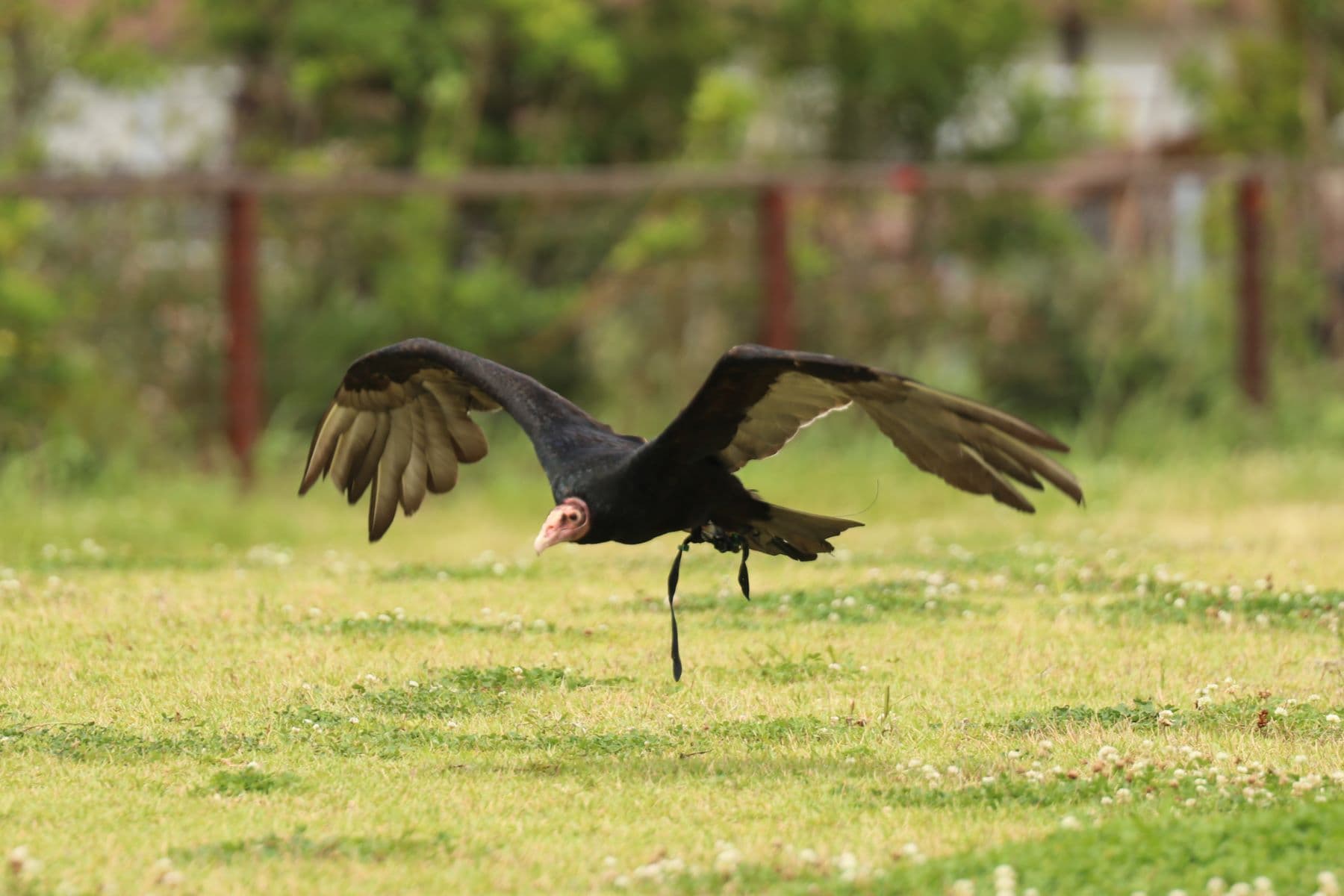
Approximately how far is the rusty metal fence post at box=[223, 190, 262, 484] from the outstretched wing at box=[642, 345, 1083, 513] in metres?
7.54

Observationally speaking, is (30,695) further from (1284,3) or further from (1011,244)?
(1284,3)

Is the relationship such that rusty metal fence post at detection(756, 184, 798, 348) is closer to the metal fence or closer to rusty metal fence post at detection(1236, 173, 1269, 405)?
the metal fence

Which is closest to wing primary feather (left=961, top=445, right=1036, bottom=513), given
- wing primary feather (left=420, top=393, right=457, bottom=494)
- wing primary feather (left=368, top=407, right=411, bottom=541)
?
wing primary feather (left=420, top=393, right=457, bottom=494)

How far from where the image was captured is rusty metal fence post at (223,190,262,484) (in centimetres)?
1359

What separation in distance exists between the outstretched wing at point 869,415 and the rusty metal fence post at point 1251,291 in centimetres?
987

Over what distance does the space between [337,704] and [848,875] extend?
247 cm

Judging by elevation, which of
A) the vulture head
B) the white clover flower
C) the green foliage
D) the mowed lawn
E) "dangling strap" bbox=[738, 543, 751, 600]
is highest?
the green foliage

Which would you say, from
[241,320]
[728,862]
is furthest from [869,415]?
[241,320]

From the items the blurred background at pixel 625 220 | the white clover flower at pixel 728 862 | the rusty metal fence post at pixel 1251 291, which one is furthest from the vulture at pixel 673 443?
the rusty metal fence post at pixel 1251 291

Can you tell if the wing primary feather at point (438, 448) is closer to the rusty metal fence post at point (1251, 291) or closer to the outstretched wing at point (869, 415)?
the outstretched wing at point (869, 415)

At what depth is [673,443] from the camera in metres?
6.42

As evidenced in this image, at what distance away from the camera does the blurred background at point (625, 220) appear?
1381cm

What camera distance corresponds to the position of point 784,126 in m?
18.6

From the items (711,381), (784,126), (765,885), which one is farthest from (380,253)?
(765,885)
